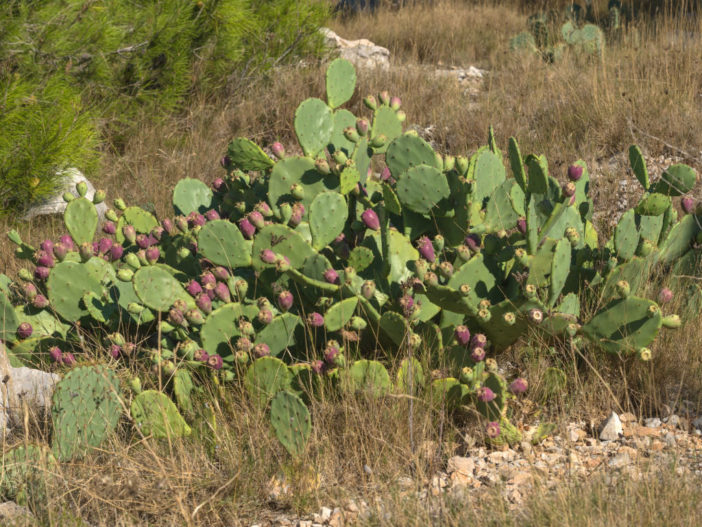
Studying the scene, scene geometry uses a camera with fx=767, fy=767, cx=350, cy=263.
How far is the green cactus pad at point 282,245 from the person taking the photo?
2367 mm

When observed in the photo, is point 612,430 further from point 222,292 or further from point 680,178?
point 222,292

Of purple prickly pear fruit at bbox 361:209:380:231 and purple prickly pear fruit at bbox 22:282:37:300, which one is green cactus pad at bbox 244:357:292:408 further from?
Result: purple prickly pear fruit at bbox 22:282:37:300

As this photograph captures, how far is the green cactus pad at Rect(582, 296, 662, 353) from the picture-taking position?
2.10 metres

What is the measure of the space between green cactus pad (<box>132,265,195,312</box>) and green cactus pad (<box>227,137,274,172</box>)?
A: 0.61m

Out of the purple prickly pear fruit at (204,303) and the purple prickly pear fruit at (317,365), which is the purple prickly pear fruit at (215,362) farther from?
the purple prickly pear fruit at (317,365)

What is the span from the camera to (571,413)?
218 cm

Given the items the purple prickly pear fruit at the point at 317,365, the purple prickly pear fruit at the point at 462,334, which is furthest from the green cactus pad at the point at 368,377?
the purple prickly pear fruit at the point at 462,334

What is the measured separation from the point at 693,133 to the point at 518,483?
2.66 metres

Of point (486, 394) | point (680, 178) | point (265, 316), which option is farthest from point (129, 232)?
point (680, 178)

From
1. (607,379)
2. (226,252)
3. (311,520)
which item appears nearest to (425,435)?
(311,520)

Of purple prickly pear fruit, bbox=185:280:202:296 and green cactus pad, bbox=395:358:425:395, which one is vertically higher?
purple prickly pear fruit, bbox=185:280:202:296

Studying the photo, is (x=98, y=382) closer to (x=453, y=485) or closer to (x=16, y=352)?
(x=16, y=352)

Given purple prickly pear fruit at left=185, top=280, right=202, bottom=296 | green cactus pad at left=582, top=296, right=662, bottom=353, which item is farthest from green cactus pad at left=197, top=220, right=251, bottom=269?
Result: green cactus pad at left=582, top=296, right=662, bottom=353

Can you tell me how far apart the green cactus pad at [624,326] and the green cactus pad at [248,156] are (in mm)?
1319
